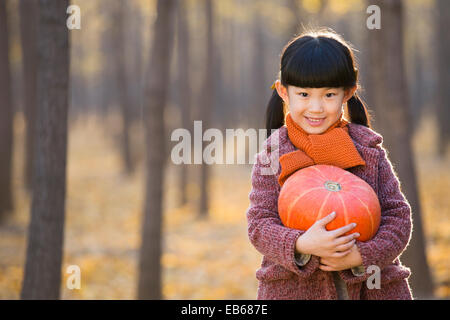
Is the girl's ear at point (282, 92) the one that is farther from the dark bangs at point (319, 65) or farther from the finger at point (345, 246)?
the finger at point (345, 246)

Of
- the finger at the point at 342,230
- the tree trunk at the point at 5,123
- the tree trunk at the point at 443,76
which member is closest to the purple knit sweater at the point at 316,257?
the finger at the point at 342,230

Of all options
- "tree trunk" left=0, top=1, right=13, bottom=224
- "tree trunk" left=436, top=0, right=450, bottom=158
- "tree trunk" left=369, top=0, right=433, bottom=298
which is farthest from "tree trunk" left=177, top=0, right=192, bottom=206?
"tree trunk" left=436, top=0, right=450, bottom=158

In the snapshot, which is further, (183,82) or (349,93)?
(183,82)

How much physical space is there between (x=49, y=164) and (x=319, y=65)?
9.41ft

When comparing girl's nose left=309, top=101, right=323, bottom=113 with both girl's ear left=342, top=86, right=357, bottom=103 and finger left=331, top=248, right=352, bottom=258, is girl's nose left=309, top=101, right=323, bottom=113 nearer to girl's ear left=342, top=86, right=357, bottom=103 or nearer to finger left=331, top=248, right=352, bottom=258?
girl's ear left=342, top=86, right=357, bottom=103

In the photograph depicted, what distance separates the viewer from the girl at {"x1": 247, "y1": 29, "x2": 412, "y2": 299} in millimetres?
2189

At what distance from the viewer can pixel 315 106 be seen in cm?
232

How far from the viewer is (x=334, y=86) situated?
2314 mm

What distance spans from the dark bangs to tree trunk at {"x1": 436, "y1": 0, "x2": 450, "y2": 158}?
1621 cm

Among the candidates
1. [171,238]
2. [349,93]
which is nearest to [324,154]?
[349,93]

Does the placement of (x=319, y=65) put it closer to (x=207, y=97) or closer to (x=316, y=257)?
(x=316, y=257)

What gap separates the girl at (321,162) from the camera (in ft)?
7.18

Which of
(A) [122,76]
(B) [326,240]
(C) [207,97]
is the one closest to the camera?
(B) [326,240]

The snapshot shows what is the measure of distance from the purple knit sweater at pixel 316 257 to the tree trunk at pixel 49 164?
243 cm
